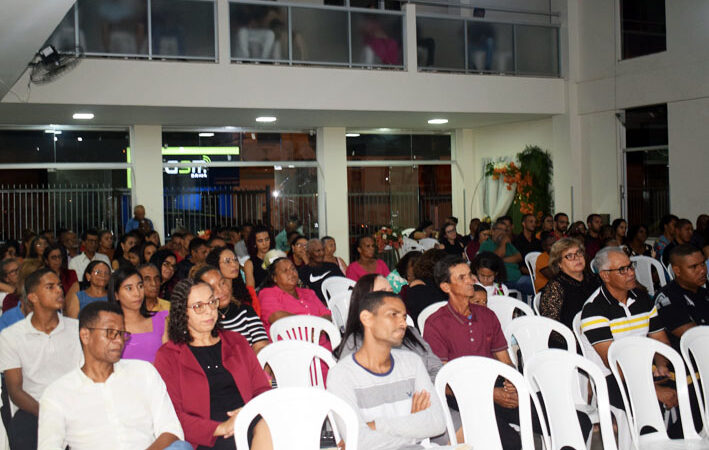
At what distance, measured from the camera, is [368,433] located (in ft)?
11.1

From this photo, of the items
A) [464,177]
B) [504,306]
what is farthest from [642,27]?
[504,306]

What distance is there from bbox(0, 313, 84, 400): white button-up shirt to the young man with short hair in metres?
1.67

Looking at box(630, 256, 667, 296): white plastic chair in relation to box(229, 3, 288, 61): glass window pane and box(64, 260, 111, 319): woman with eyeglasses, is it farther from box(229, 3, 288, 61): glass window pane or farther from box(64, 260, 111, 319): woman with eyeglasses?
box(64, 260, 111, 319): woman with eyeglasses

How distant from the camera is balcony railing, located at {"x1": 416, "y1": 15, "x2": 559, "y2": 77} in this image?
11555 mm

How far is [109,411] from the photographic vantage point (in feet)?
10.9

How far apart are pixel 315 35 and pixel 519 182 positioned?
4.73m

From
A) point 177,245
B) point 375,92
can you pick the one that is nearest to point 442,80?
point 375,92

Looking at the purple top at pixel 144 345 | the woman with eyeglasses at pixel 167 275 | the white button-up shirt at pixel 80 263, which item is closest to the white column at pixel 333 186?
the white button-up shirt at pixel 80 263

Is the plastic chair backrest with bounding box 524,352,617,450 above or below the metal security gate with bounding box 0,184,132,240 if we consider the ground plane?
below

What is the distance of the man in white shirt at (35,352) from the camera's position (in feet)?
13.5

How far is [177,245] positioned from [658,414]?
20.6 ft

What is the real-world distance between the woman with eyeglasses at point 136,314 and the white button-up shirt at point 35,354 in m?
0.43

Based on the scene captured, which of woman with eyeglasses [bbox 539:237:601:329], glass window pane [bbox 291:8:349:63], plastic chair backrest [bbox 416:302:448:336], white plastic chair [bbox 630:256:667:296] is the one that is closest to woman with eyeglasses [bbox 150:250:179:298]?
plastic chair backrest [bbox 416:302:448:336]

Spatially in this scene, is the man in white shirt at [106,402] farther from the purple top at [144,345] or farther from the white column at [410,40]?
the white column at [410,40]
